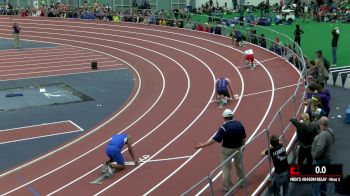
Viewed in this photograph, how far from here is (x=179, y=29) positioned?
36125mm

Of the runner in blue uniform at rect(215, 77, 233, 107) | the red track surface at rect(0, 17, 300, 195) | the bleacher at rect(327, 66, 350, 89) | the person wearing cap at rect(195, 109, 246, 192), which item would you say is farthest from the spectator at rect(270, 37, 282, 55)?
the person wearing cap at rect(195, 109, 246, 192)

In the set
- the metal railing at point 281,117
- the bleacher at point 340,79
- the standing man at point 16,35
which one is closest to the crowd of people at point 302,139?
the metal railing at point 281,117

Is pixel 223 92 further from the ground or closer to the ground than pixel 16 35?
closer to the ground

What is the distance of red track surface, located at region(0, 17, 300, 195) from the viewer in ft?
42.1

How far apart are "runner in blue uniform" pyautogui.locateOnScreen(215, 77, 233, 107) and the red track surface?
32 cm

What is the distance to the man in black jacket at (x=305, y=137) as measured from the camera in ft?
35.2

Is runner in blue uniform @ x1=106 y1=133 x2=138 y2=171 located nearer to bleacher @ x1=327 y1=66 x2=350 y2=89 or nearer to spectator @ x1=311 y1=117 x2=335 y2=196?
spectator @ x1=311 y1=117 x2=335 y2=196

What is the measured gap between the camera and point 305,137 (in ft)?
35.6

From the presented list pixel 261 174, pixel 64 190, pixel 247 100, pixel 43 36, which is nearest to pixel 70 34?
pixel 43 36

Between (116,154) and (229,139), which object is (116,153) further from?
(229,139)

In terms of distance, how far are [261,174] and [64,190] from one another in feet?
16.3

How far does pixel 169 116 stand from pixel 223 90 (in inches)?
84.5

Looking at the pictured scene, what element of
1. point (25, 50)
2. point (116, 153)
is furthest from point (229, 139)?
point (25, 50)

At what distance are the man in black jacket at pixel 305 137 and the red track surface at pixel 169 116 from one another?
0.89 meters
